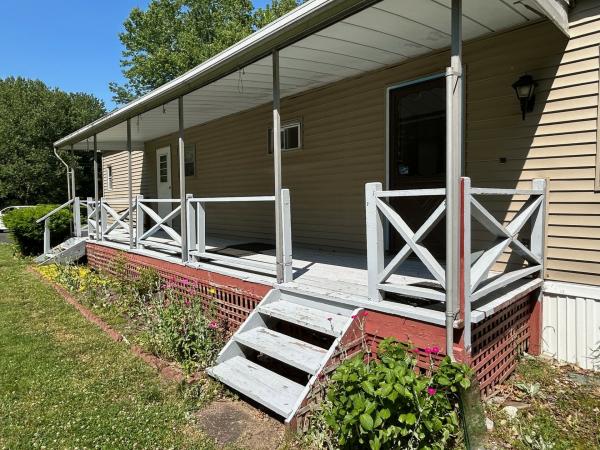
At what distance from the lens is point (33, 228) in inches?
417

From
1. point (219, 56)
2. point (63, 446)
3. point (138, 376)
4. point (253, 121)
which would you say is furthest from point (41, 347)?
point (253, 121)

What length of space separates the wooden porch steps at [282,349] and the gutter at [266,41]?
6.99 ft

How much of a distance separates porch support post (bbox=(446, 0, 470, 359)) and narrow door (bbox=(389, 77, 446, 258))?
2.11m

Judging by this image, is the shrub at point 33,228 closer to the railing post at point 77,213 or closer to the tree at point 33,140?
the railing post at point 77,213

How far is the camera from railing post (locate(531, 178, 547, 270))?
382cm

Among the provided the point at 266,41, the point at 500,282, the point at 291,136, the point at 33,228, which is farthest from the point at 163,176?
the point at 500,282

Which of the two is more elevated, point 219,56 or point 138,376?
point 219,56

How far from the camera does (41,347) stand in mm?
4363

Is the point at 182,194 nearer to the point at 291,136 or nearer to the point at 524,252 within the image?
the point at 291,136

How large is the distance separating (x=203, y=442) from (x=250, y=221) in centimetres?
532

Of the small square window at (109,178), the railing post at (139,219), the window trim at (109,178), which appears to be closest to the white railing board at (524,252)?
the railing post at (139,219)

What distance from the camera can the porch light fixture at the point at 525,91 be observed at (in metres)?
3.88

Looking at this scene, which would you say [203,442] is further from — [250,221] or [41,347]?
[250,221]

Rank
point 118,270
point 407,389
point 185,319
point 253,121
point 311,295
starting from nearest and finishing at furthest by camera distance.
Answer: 1. point 407,389
2. point 311,295
3. point 185,319
4. point 118,270
5. point 253,121
